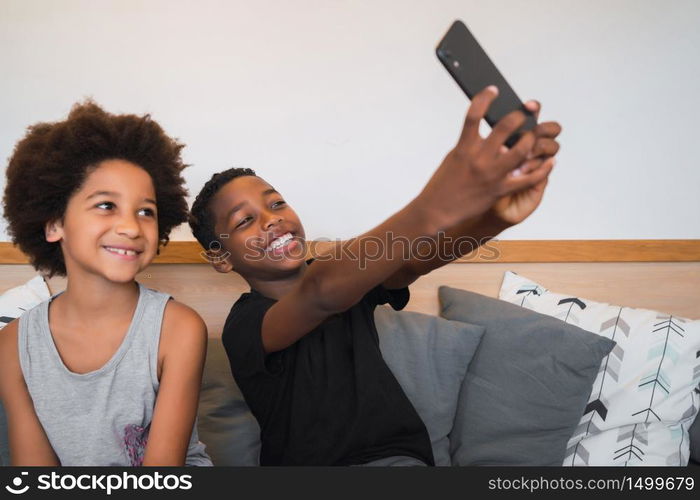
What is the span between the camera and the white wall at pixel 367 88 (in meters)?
1.50

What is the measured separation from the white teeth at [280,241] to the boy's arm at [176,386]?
0.19 metres

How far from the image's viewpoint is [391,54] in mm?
1576

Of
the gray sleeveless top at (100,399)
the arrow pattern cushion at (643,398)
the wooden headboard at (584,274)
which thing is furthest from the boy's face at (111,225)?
the arrow pattern cushion at (643,398)

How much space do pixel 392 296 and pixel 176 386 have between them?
15.8 inches

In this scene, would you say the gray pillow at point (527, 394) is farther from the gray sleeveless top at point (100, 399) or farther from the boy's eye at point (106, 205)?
the boy's eye at point (106, 205)

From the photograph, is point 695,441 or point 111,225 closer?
point 111,225

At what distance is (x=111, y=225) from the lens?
37.6 inches

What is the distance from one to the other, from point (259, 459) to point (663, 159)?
4.47 ft

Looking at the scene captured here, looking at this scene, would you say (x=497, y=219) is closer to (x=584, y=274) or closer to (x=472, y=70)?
(x=472, y=70)

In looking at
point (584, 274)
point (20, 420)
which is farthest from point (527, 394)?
point (20, 420)

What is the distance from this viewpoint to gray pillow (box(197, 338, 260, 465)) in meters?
1.24

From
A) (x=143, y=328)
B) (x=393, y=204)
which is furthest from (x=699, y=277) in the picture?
(x=143, y=328)

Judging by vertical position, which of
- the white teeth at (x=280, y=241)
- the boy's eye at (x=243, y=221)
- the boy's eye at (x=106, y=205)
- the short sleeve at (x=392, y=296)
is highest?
the boy's eye at (x=243, y=221)

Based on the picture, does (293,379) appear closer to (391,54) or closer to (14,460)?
(14,460)
